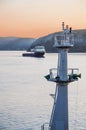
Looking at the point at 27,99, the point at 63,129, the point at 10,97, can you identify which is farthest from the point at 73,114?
the point at 63,129

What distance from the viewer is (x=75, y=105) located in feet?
152

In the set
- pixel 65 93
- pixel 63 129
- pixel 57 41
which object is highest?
pixel 57 41

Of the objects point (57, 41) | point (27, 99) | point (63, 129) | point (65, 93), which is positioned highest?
point (27, 99)

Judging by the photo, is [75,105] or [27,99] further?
[27,99]

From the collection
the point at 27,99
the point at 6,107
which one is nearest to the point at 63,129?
the point at 6,107

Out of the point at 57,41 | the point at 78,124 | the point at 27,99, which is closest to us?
the point at 57,41

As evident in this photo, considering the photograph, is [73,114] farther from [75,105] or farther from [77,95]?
[77,95]

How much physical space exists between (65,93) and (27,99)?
1293 inches

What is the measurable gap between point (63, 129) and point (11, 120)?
19.0 m

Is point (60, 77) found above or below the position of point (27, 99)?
below

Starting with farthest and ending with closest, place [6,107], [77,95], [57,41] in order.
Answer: [77,95] → [6,107] → [57,41]

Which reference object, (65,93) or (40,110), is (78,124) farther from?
(65,93)

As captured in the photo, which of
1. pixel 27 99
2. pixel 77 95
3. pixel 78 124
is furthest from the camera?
pixel 77 95

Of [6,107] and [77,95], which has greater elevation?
[77,95]
